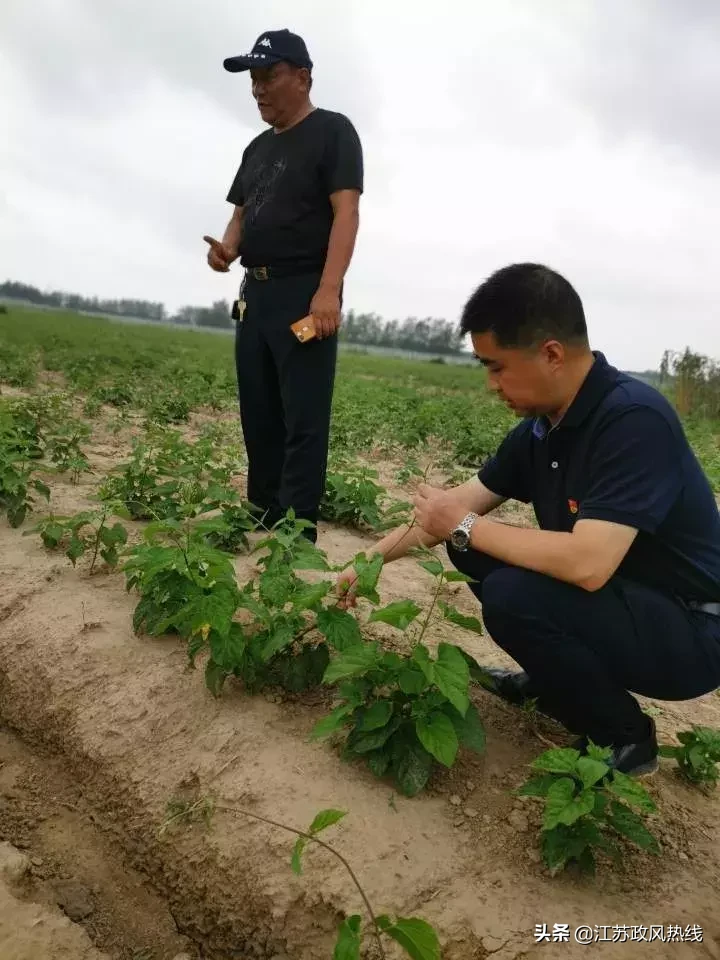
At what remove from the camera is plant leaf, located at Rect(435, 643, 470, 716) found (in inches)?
71.6

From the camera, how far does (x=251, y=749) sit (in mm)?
2209

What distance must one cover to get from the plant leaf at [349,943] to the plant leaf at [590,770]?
1.82 ft

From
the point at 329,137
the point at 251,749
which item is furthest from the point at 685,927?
the point at 329,137

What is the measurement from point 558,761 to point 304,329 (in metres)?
2.15

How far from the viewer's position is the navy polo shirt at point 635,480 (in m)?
1.88

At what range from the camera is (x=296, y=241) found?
3.47 metres

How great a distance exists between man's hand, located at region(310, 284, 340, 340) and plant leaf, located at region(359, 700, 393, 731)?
1.81 m

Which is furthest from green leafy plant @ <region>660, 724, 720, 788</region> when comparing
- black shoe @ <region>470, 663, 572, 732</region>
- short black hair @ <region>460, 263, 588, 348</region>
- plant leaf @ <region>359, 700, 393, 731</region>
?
short black hair @ <region>460, 263, 588, 348</region>

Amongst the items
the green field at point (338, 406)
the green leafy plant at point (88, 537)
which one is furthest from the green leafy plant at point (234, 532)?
the green field at point (338, 406)

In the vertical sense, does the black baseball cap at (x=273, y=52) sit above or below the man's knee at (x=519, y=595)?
above

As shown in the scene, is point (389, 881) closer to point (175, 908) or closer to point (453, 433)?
point (175, 908)

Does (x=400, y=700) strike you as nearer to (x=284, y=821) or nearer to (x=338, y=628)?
(x=338, y=628)

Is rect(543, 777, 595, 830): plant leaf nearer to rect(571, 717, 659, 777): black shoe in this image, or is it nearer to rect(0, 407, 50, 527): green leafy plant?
rect(571, 717, 659, 777): black shoe

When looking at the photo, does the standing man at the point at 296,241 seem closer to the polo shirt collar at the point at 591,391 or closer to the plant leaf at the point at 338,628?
the plant leaf at the point at 338,628
